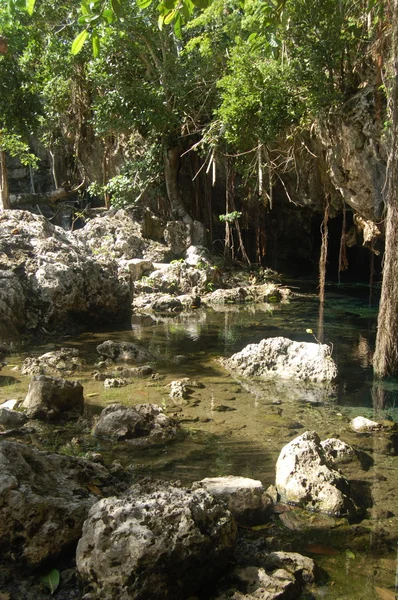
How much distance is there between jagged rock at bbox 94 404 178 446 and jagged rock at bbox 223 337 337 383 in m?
2.23

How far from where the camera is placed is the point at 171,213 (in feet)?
56.2

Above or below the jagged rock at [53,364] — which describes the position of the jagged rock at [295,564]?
below

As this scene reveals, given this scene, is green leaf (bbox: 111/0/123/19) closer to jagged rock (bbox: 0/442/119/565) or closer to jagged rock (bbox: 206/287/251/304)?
jagged rock (bbox: 0/442/119/565)

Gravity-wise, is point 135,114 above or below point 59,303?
above

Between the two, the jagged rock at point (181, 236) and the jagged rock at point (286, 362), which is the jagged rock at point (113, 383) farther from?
the jagged rock at point (181, 236)

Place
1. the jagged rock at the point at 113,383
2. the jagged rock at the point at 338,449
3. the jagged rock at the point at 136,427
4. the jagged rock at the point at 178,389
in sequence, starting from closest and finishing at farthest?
the jagged rock at the point at 338,449 < the jagged rock at the point at 136,427 < the jagged rock at the point at 178,389 < the jagged rock at the point at 113,383

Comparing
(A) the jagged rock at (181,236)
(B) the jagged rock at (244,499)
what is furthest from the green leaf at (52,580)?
(A) the jagged rock at (181,236)

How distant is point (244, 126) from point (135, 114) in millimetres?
4846

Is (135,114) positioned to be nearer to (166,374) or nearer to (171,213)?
(171,213)

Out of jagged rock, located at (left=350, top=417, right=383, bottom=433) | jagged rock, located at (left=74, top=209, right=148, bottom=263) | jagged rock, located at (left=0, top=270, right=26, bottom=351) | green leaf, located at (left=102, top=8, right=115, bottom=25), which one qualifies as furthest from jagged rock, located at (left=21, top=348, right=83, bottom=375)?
jagged rock, located at (left=74, top=209, right=148, bottom=263)

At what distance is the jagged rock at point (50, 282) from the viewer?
911cm

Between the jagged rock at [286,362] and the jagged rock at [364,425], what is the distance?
1.54 metres

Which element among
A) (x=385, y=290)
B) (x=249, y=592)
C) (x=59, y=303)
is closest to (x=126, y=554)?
(x=249, y=592)

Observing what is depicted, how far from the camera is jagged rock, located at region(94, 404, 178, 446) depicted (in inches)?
187
